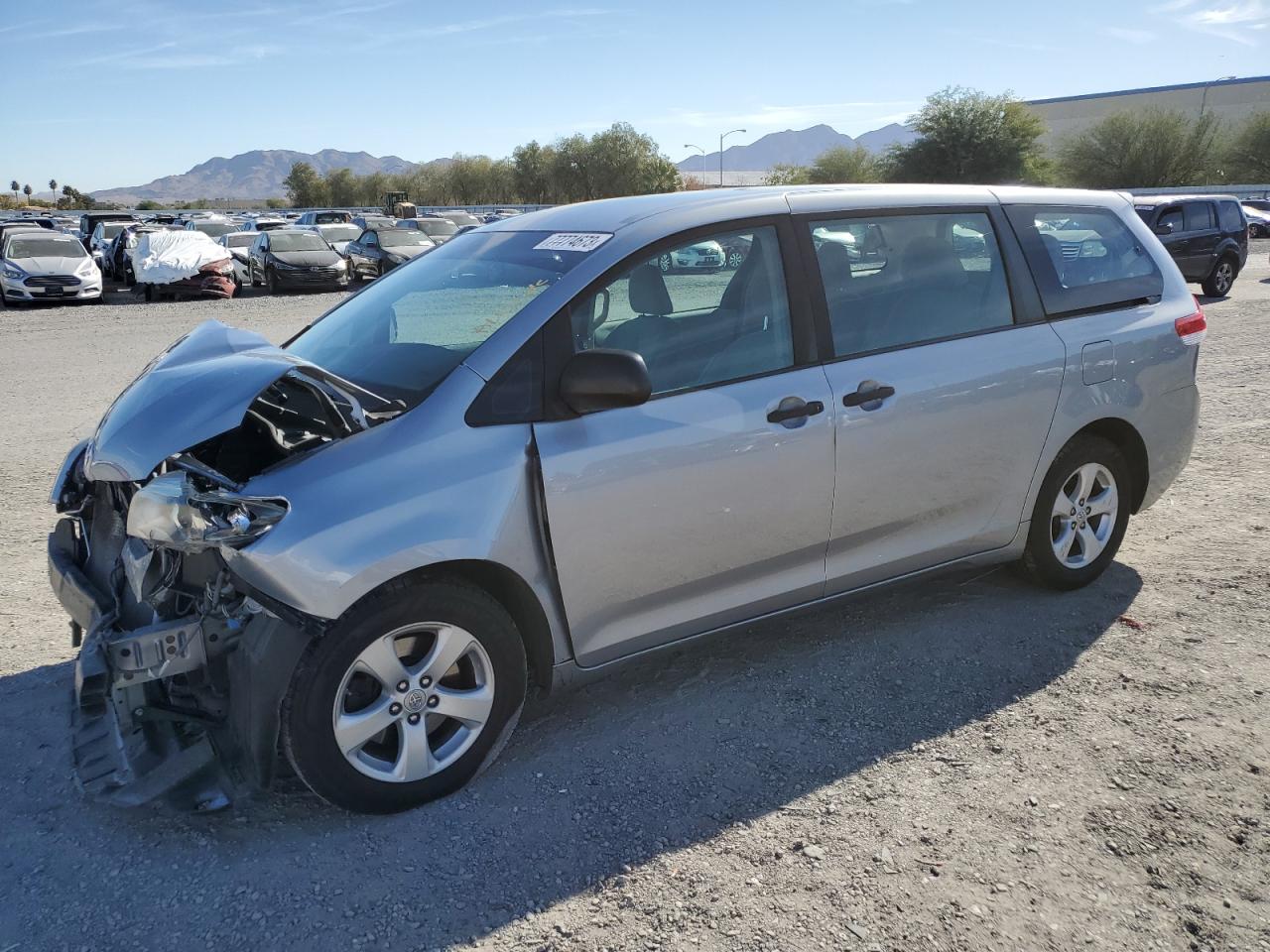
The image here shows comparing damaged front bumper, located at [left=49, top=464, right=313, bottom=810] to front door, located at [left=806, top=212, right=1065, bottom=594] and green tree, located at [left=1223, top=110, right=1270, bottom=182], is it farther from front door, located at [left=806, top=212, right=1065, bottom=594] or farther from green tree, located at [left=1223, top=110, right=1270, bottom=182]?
green tree, located at [left=1223, top=110, right=1270, bottom=182]

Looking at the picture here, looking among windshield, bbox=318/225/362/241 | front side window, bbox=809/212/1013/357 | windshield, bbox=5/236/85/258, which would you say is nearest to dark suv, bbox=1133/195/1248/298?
front side window, bbox=809/212/1013/357

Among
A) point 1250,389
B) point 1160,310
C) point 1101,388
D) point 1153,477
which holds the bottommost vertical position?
point 1250,389

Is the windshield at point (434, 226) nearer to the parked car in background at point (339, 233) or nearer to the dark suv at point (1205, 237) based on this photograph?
the parked car in background at point (339, 233)

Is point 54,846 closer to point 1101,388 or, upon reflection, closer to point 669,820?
point 669,820

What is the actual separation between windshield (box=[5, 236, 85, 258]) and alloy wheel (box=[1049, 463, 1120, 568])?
21.9 m

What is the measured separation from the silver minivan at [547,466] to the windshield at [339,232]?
969 inches

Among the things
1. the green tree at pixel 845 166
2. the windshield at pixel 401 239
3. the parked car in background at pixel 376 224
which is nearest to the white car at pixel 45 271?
the windshield at pixel 401 239

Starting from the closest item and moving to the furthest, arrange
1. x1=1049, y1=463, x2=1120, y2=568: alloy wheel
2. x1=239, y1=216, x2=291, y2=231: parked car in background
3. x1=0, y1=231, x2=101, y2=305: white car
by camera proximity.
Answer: x1=1049, y1=463, x2=1120, y2=568: alloy wheel
x1=0, y1=231, x2=101, y2=305: white car
x1=239, y1=216, x2=291, y2=231: parked car in background

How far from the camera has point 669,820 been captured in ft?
10.1

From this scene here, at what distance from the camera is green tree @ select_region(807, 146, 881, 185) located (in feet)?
193

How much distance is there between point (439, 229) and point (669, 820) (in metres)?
27.9

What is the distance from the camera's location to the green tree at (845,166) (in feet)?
193

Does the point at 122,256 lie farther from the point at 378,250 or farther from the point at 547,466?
the point at 547,466

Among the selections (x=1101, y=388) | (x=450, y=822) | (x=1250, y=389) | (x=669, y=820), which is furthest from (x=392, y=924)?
(x=1250, y=389)
